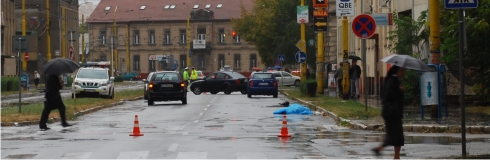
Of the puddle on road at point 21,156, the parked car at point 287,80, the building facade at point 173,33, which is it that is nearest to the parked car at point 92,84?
the puddle on road at point 21,156

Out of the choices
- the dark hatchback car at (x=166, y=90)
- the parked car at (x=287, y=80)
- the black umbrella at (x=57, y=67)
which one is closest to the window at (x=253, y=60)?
the parked car at (x=287, y=80)

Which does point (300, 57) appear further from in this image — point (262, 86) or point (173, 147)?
point (173, 147)

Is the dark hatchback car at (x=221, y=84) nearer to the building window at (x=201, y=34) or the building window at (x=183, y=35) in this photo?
the building window at (x=201, y=34)

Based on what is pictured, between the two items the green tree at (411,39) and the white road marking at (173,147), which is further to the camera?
the green tree at (411,39)

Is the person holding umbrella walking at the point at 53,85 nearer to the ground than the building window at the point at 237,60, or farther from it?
nearer to the ground

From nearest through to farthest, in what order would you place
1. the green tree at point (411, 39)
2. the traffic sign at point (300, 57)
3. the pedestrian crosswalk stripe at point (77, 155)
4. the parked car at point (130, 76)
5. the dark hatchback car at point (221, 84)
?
the pedestrian crosswalk stripe at point (77, 155)
the green tree at point (411, 39)
the traffic sign at point (300, 57)
the dark hatchback car at point (221, 84)
the parked car at point (130, 76)

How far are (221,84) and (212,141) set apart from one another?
40111mm

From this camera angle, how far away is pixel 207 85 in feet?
197

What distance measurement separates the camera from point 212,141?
778 inches

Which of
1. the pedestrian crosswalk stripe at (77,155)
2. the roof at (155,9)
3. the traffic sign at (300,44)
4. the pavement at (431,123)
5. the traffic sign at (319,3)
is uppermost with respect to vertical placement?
the roof at (155,9)

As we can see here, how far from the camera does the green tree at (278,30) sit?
83688 mm

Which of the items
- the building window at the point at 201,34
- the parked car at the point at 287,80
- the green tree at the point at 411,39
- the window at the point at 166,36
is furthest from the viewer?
the window at the point at 166,36

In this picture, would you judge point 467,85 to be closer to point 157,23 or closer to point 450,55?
point 450,55

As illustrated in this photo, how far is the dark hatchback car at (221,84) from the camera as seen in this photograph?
2355 inches
